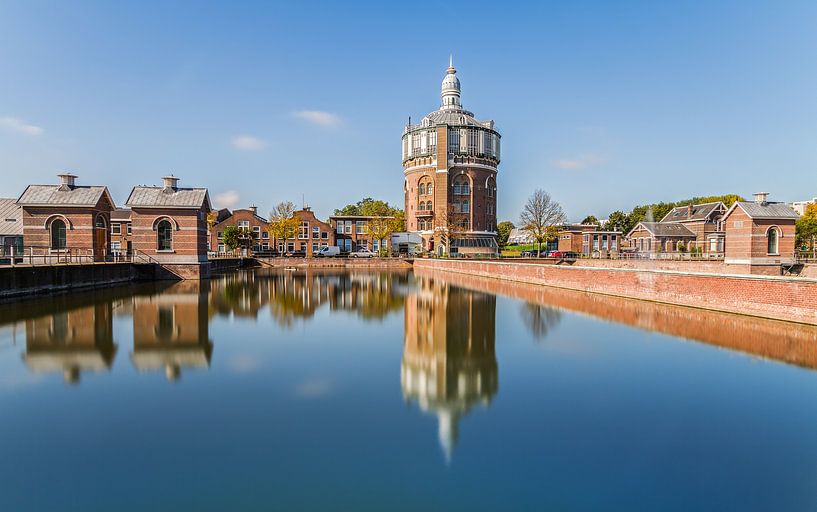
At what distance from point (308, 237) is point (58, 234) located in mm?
35753

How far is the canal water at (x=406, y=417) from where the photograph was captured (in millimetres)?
4637

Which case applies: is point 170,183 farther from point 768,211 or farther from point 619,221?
point 619,221

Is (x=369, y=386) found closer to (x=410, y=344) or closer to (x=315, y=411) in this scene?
(x=315, y=411)

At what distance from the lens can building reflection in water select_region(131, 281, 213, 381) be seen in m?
9.63

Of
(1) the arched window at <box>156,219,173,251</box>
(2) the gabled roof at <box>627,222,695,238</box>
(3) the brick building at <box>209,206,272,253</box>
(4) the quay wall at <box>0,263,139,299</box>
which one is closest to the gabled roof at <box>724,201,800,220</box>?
(2) the gabled roof at <box>627,222,695,238</box>

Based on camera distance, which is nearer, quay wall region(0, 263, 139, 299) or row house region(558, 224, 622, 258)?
quay wall region(0, 263, 139, 299)

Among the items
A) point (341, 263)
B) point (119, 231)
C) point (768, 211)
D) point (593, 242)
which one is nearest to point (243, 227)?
point (119, 231)

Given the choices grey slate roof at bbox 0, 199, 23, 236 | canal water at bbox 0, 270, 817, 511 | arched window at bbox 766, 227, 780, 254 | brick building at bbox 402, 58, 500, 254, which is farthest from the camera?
brick building at bbox 402, 58, 500, 254

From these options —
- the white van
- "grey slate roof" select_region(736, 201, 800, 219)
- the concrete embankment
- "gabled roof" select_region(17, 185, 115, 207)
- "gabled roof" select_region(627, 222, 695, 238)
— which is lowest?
the concrete embankment

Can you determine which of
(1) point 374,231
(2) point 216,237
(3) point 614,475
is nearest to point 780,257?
(3) point 614,475

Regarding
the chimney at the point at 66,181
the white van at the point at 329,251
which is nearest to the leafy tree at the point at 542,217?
the white van at the point at 329,251

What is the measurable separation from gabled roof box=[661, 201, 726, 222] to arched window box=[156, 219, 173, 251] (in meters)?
54.7

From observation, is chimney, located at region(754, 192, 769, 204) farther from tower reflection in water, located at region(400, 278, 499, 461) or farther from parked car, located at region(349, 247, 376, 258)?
parked car, located at region(349, 247, 376, 258)

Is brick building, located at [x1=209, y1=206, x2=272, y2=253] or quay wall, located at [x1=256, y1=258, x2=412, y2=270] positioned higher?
brick building, located at [x1=209, y1=206, x2=272, y2=253]
